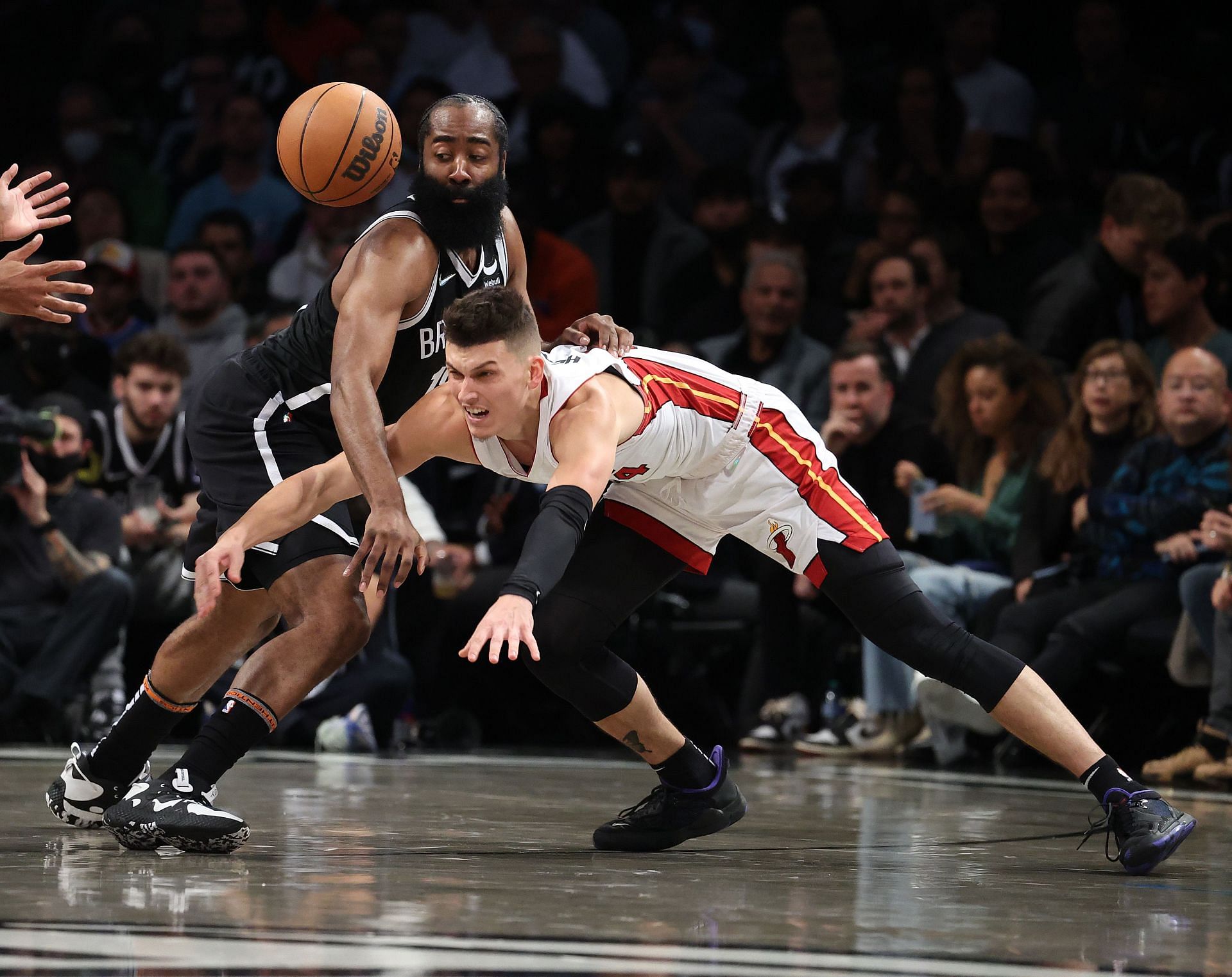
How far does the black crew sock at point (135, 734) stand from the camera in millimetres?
4617

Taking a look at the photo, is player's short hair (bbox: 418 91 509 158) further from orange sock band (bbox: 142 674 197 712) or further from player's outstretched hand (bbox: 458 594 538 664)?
player's outstretched hand (bbox: 458 594 538 664)

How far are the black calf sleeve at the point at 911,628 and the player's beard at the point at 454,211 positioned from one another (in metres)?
1.23

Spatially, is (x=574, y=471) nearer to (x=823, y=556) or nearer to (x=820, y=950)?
(x=823, y=556)

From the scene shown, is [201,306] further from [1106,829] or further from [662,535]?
[1106,829]

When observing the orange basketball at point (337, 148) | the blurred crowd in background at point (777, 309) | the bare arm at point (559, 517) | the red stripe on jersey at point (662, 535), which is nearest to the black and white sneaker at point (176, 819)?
the bare arm at point (559, 517)

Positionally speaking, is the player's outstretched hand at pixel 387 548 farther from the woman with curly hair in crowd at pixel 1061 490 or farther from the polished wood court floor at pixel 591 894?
the woman with curly hair in crowd at pixel 1061 490

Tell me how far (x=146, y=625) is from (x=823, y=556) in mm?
4656

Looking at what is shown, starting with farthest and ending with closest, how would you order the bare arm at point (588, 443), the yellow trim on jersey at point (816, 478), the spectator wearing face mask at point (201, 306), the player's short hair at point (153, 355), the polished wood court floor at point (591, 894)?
1. the spectator wearing face mask at point (201, 306)
2. the player's short hair at point (153, 355)
3. the yellow trim on jersey at point (816, 478)
4. the bare arm at point (588, 443)
5. the polished wood court floor at point (591, 894)

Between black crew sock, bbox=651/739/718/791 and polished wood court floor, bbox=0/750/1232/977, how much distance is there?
19 centimetres

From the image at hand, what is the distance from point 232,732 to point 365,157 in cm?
160

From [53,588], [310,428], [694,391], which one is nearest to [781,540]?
[694,391]

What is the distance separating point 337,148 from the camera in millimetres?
4770

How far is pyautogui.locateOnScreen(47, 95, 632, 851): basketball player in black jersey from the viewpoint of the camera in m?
4.30

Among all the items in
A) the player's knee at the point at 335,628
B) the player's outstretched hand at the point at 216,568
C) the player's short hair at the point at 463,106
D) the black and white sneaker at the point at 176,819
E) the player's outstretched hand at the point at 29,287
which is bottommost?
the black and white sneaker at the point at 176,819
